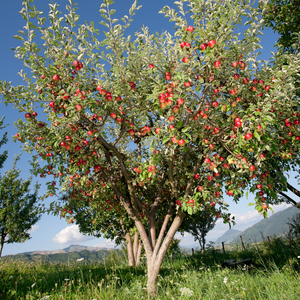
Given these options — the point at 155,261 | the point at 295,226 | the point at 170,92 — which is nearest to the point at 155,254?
A: the point at 155,261

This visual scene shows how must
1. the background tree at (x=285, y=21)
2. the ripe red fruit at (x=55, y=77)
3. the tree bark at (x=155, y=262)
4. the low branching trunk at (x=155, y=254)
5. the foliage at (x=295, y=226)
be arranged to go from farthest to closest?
the foliage at (x=295, y=226)
the background tree at (x=285, y=21)
the low branching trunk at (x=155, y=254)
the tree bark at (x=155, y=262)
the ripe red fruit at (x=55, y=77)

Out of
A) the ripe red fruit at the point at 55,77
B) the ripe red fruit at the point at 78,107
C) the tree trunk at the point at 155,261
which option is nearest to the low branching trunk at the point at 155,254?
the tree trunk at the point at 155,261

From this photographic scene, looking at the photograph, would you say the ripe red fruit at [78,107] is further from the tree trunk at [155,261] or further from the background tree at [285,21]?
the background tree at [285,21]

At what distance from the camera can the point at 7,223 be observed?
604 inches

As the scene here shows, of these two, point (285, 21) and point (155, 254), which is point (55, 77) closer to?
point (155, 254)

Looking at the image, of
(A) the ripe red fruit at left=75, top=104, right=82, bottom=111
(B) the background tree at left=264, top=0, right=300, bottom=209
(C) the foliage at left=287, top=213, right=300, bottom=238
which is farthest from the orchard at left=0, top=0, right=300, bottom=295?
(C) the foliage at left=287, top=213, right=300, bottom=238

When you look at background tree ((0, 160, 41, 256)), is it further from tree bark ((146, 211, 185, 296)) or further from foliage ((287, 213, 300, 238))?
foliage ((287, 213, 300, 238))

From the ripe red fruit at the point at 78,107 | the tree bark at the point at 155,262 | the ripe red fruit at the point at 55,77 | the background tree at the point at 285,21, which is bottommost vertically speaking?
the tree bark at the point at 155,262

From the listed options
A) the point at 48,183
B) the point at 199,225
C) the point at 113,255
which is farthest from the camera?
the point at 199,225

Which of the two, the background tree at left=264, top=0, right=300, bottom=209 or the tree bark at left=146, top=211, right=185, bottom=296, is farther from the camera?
the background tree at left=264, top=0, right=300, bottom=209

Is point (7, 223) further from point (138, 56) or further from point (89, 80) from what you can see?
point (138, 56)

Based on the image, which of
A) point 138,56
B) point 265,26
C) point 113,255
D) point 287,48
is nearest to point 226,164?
point 138,56

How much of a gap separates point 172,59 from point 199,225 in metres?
16.7

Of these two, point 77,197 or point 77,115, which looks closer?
point 77,115
